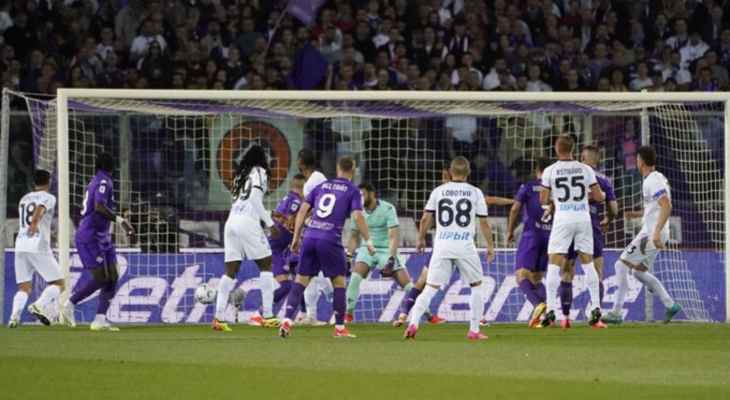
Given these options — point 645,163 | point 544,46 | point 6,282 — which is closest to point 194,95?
point 6,282

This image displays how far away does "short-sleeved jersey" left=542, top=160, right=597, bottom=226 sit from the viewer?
17.5 meters

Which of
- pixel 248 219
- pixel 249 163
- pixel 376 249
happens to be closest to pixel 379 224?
pixel 376 249

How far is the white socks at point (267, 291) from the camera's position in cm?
1814

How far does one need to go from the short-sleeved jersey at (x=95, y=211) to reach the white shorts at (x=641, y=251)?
6.48 meters

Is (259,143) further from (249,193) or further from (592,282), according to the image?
(592,282)

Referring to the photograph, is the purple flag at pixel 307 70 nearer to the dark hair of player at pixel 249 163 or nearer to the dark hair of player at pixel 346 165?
the dark hair of player at pixel 249 163

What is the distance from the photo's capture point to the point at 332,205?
16078 millimetres

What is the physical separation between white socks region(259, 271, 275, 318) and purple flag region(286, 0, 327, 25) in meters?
7.54

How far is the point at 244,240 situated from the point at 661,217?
201 inches

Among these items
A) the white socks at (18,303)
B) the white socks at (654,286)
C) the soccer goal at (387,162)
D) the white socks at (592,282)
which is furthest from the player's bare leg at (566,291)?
the white socks at (18,303)

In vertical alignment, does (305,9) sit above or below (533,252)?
above

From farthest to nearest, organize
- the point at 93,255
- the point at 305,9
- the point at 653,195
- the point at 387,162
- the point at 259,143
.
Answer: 1. the point at 305,9
2. the point at 387,162
3. the point at 259,143
4. the point at 653,195
5. the point at 93,255

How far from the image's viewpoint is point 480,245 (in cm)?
2117

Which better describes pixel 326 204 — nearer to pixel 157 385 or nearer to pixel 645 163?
pixel 645 163
